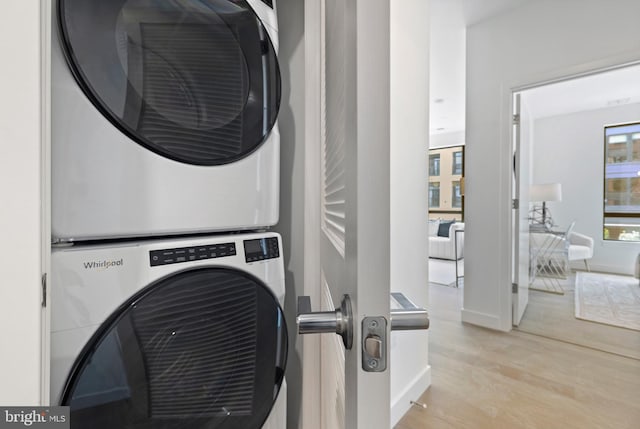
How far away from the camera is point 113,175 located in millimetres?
606

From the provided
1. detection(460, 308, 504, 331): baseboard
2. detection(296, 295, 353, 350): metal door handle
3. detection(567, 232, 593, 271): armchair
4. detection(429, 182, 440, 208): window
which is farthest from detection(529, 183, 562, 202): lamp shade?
detection(296, 295, 353, 350): metal door handle

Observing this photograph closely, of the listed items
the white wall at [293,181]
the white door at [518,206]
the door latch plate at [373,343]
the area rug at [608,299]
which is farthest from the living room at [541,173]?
the door latch plate at [373,343]

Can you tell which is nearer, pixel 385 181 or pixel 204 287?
pixel 385 181

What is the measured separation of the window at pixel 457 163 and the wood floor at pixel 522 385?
552 centimetres

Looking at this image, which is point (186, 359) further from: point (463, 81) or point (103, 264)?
point (463, 81)

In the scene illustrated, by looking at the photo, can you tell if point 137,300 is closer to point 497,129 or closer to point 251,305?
point 251,305

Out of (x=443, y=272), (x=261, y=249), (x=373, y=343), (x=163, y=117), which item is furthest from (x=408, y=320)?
(x=443, y=272)

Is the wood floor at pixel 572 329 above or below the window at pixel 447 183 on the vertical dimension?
below

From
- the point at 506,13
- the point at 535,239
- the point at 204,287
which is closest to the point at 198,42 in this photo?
the point at 204,287

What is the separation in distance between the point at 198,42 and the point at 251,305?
2.28 feet

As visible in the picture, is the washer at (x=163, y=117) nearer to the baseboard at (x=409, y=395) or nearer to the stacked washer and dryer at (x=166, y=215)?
the stacked washer and dryer at (x=166, y=215)

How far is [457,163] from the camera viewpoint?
7398 millimetres

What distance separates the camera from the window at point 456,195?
24.1 ft
